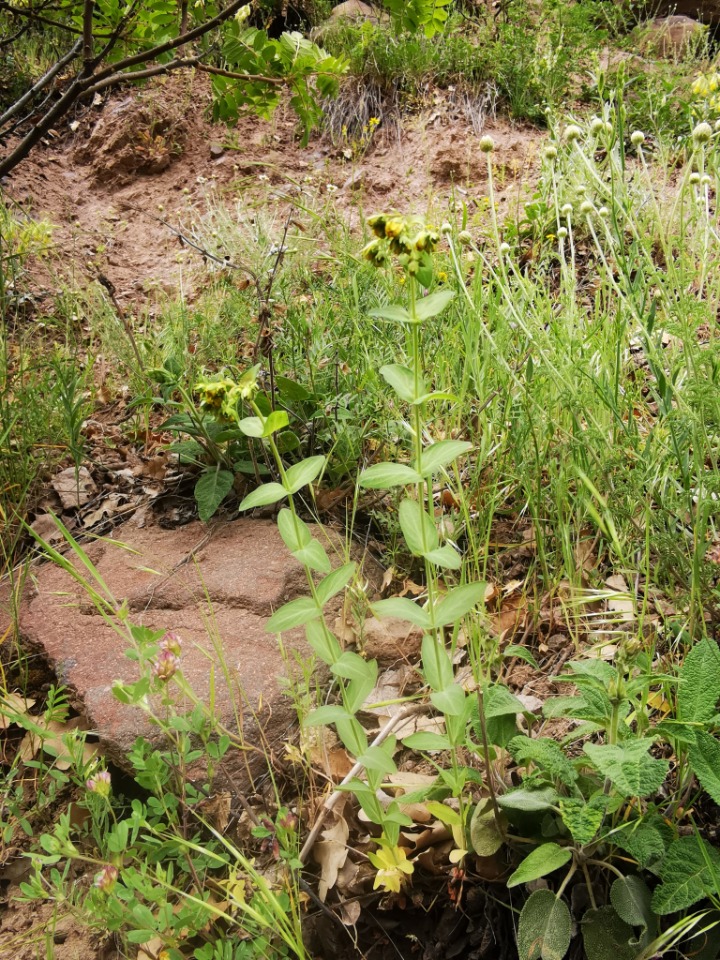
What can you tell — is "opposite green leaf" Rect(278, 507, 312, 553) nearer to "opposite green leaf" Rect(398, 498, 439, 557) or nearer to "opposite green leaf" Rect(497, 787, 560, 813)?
"opposite green leaf" Rect(398, 498, 439, 557)

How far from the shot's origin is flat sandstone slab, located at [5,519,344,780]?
1621 millimetres

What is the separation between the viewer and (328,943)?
4.18 feet

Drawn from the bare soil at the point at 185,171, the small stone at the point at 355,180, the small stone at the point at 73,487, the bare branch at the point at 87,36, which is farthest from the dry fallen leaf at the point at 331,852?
the small stone at the point at 355,180

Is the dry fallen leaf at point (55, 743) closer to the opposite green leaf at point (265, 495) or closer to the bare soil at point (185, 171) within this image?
the opposite green leaf at point (265, 495)

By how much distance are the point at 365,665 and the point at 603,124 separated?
4.85ft

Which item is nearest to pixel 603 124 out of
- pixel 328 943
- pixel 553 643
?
pixel 553 643

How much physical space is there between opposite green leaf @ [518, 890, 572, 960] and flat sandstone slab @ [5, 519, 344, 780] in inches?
27.1

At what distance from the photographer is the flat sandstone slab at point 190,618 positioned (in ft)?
5.32

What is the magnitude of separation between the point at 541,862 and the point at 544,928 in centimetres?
10

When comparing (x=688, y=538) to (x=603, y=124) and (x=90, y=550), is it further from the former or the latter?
(x=90, y=550)

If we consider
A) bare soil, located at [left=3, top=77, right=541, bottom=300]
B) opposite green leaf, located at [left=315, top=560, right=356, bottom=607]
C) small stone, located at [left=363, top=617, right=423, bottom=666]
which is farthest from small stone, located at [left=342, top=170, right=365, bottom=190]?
opposite green leaf, located at [left=315, top=560, right=356, bottom=607]

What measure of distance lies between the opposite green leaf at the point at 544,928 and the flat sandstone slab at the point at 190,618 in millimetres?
687

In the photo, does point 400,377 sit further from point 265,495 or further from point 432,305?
point 265,495

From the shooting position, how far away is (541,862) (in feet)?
3.48
